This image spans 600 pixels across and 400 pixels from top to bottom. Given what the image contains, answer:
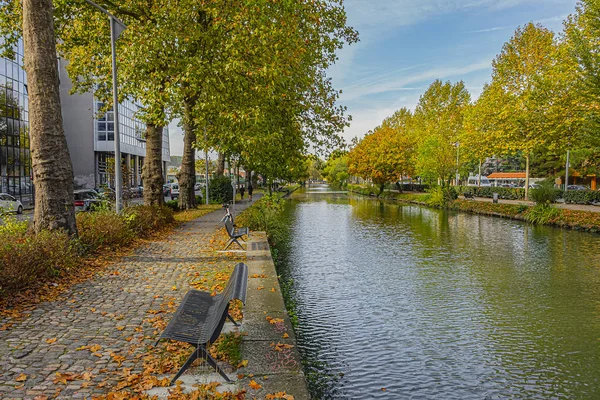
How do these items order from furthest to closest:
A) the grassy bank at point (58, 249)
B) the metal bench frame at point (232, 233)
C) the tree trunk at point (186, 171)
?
1. the tree trunk at point (186, 171)
2. the metal bench frame at point (232, 233)
3. the grassy bank at point (58, 249)

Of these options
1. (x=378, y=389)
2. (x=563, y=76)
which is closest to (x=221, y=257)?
(x=378, y=389)

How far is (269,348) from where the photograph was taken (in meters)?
5.34

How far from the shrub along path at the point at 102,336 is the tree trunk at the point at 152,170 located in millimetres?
10078

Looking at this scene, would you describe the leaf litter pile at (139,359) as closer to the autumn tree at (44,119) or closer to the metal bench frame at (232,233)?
the autumn tree at (44,119)

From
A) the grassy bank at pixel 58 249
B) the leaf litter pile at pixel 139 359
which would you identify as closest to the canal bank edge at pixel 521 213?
the grassy bank at pixel 58 249

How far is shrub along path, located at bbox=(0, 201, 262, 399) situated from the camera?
4.54 metres

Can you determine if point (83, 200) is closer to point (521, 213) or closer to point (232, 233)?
point (232, 233)

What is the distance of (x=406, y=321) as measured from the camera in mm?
8938

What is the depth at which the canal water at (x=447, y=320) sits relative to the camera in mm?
6398

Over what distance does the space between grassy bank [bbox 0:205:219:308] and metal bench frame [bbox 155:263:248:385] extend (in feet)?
11.3

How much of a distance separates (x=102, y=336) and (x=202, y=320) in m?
1.50

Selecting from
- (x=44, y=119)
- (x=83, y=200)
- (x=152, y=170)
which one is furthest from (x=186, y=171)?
(x=44, y=119)

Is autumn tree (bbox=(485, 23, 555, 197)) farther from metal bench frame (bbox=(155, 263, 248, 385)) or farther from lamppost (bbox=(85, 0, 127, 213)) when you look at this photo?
metal bench frame (bbox=(155, 263, 248, 385))

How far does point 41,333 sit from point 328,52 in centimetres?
1781
